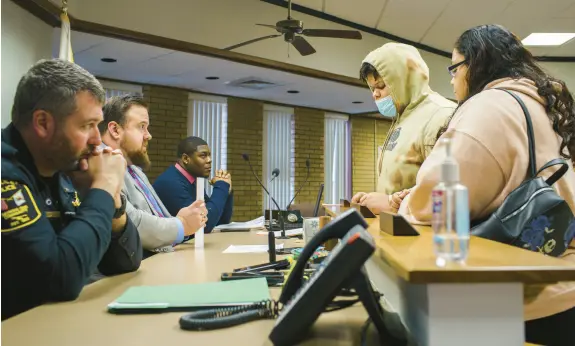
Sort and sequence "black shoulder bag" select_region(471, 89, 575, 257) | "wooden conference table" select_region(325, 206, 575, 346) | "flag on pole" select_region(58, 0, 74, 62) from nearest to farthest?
"wooden conference table" select_region(325, 206, 575, 346)
"black shoulder bag" select_region(471, 89, 575, 257)
"flag on pole" select_region(58, 0, 74, 62)

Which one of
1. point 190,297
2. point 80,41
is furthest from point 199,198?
point 80,41

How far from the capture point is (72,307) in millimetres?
1010

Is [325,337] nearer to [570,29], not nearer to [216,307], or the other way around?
[216,307]

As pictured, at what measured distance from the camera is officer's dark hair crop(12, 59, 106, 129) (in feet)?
3.87

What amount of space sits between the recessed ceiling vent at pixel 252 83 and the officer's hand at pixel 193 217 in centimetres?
384

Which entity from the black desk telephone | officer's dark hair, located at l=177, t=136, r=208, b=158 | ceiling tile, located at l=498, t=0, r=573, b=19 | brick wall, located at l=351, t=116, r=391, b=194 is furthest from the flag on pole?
brick wall, located at l=351, t=116, r=391, b=194

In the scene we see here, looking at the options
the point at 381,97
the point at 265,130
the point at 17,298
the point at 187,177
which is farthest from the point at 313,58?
the point at 17,298

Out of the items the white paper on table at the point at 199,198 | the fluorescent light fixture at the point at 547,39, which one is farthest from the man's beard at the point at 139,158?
the fluorescent light fixture at the point at 547,39

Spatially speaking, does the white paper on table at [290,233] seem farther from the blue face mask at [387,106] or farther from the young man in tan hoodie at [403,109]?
the blue face mask at [387,106]

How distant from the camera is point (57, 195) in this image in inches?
51.4

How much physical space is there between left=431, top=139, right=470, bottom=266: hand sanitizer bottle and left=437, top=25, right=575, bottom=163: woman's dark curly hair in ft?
2.07

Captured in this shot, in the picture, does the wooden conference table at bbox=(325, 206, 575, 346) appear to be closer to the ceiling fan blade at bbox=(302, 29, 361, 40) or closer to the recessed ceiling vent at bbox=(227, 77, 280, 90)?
the ceiling fan blade at bbox=(302, 29, 361, 40)

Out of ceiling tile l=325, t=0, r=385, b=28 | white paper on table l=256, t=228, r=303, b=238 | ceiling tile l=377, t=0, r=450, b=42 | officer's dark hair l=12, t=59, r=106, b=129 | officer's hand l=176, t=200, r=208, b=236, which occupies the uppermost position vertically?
ceiling tile l=325, t=0, r=385, b=28

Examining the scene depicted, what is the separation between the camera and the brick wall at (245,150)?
6.57 m
